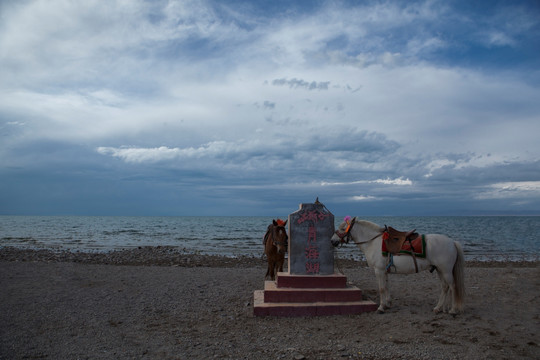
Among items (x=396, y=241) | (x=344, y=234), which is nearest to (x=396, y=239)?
(x=396, y=241)

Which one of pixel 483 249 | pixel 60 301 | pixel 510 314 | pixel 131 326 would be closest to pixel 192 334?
pixel 131 326

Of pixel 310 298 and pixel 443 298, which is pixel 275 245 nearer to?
pixel 310 298

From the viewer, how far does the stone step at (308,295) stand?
23.0ft

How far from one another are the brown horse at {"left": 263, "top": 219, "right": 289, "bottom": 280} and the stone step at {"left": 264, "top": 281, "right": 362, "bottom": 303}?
1414mm

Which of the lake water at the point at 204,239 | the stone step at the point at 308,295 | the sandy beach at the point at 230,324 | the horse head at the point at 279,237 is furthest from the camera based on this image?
the lake water at the point at 204,239

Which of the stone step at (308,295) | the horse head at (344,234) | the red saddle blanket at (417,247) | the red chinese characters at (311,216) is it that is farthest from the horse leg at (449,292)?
the red chinese characters at (311,216)

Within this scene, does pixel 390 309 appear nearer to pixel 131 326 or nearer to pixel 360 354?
pixel 360 354

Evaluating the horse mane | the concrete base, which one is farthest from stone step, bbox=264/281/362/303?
the horse mane

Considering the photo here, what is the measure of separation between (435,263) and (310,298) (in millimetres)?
2515

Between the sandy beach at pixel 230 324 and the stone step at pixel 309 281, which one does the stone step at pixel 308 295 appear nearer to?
the stone step at pixel 309 281

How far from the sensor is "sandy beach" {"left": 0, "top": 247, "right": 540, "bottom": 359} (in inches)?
195

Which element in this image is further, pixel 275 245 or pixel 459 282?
pixel 275 245

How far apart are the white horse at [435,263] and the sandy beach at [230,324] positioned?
1.14 ft

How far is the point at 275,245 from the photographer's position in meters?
8.59
